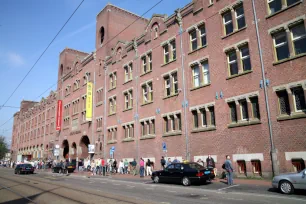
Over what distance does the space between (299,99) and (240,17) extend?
26.3 feet

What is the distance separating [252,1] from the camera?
1936 cm

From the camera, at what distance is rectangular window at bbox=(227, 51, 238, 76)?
68.0ft

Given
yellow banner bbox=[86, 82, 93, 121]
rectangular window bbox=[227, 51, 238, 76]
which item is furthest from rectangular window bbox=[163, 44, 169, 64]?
yellow banner bbox=[86, 82, 93, 121]

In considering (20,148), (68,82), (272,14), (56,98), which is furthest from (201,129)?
(20,148)

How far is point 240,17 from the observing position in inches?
815

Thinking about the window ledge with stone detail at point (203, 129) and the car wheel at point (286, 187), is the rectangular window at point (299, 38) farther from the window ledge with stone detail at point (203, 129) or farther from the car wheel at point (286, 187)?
the car wheel at point (286, 187)

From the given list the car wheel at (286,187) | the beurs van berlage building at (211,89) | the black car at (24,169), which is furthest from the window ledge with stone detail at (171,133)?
the black car at (24,169)

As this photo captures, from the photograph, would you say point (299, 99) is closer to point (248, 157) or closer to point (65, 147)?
point (248, 157)

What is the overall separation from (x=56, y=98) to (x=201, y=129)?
44.3 meters

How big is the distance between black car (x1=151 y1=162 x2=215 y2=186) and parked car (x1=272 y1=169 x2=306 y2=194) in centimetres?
466

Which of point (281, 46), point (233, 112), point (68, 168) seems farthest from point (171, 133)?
point (68, 168)

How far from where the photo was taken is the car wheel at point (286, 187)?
11578mm

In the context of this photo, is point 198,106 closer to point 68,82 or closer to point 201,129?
point 201,129

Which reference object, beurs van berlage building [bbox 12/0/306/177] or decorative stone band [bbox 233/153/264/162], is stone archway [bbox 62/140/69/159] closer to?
beurs van berlage building [bbox 12/0/306/177]
